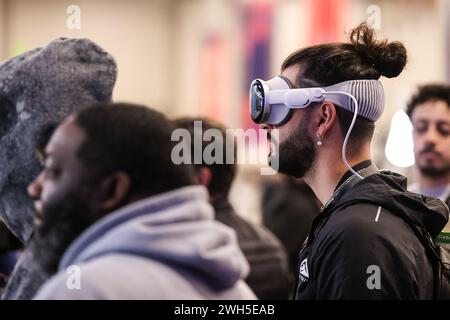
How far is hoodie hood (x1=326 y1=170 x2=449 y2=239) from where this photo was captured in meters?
2.20

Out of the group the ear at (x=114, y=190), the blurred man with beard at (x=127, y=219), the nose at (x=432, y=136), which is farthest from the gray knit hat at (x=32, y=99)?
the nose at (x=432, y=136)

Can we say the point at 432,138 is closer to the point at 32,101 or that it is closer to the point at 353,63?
the point at 353,63

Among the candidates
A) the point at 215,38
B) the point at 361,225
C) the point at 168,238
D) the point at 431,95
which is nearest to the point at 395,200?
the point at 361,225

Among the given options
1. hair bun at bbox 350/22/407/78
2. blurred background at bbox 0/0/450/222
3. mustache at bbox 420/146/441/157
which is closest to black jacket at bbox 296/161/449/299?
hair bun at bbox 350/22/407/78

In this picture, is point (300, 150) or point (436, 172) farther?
point (436, 172)

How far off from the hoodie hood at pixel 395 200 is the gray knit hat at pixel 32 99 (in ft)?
2.62

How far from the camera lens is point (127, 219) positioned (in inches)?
56.9

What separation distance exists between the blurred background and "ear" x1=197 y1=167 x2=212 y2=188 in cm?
558

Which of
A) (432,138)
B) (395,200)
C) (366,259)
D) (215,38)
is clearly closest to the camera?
(366,259)

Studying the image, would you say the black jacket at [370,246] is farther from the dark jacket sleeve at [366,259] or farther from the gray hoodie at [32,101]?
the gray hoodie at [32,101]

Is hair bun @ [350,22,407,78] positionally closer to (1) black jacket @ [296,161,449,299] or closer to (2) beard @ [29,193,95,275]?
(1) black jacket @ [296,161,449,299]

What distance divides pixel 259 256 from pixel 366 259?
4.48 ft

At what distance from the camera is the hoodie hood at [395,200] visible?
2195mm
